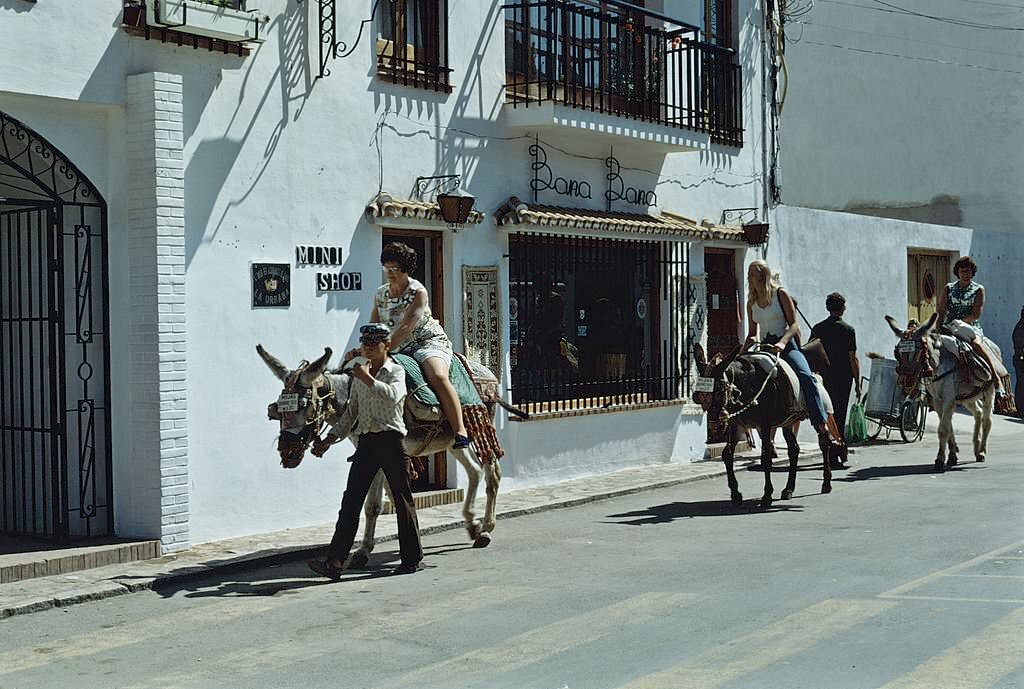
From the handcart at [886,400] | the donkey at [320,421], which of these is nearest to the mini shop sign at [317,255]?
the donkey at [320,421]

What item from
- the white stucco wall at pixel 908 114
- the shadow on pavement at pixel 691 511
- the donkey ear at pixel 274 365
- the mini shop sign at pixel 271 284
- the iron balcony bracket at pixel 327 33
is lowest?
the shadow on pavement at pixel 691 511

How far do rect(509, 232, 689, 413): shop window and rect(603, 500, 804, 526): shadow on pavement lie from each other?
92.4 inches

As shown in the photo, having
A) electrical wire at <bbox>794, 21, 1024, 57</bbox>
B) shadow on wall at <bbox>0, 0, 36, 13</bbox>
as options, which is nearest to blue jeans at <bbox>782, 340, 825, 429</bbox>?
shadow on wall at <bbox>0, 0, 36, 13</bbox>

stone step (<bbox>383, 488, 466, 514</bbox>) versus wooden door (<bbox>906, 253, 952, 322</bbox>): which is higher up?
wooden door (<bbox>906, 253, 952, 322</bbox>)

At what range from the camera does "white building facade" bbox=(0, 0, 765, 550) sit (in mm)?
10992

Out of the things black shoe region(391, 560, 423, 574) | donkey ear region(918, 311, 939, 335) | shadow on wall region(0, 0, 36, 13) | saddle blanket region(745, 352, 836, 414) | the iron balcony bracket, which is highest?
the iron balcony bracket

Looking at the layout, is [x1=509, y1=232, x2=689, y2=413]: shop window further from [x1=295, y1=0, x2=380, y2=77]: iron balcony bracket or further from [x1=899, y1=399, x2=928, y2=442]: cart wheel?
[x1=899, y1=399, x2=928, y2=442]: cart wheel

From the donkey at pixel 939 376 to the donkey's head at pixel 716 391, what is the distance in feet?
12.7

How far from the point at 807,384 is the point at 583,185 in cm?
409

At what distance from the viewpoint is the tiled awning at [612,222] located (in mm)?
14734

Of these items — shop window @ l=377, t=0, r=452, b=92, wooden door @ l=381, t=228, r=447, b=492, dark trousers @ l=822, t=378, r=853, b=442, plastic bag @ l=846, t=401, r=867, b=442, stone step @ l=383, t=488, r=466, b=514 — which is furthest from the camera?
plastic bag @ l=846, t=401, r=867, b=442

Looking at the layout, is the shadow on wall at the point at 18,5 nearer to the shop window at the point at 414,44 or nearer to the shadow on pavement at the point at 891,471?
the shop window at the point at 414,44

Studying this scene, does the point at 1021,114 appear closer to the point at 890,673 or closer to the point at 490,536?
the point at 490,536

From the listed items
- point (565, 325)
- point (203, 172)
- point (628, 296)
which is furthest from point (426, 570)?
point (628, 296)
